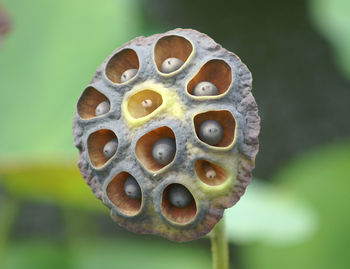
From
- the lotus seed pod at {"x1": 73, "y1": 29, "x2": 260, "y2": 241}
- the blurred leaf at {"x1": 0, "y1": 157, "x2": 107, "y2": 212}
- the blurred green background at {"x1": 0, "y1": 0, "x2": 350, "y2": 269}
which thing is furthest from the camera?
the blurred green background at {"x1": 0, "y1": 0, "x2": 350, "y2": 269}

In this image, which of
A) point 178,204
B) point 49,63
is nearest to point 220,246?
point 178,204

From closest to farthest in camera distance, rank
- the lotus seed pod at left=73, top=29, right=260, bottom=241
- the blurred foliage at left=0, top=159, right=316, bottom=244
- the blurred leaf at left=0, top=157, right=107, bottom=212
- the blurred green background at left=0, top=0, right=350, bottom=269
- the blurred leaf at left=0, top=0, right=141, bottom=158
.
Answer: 1. the lotus seed pod at left=73, top=29, right=260, bottom=241
2. the blurred leaf at left=0, top=157, right=107, bottom=212
3. the blurred foliage at left=0, top=159, right=316, bottom=244
4. the blurred green background at left=0, top=0, right=350, bottom=269
5. the blurred leaf at left=0, top=0, right=141, bottom=158

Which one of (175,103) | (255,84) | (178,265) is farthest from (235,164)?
(255,84)

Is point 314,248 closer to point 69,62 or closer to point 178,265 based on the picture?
point 178,265

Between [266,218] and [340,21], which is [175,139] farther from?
[340,21]

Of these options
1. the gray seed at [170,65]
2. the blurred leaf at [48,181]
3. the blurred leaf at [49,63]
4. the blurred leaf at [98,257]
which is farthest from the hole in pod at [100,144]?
the blurred leaf at [98,257]

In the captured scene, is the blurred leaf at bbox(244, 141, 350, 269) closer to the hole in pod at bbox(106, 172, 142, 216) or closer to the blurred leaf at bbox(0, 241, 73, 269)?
the blurred leaf at bbox(0, 241, 73, 269)

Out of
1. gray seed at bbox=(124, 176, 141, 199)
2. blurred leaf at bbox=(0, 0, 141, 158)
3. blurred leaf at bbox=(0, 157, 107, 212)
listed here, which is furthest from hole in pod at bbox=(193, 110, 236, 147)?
blurred leaf at bbox=(0, 0, 141, 158)

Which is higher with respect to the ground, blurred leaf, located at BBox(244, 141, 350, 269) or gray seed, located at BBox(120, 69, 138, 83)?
blurred leaf, located at BBox(244, 141, 350, 269)
